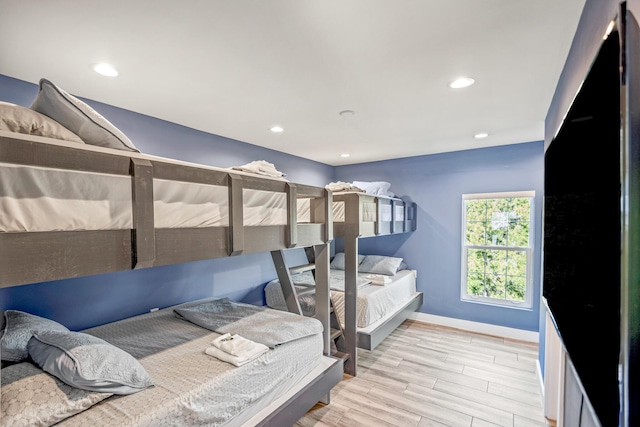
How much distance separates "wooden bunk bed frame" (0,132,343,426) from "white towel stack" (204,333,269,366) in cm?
35

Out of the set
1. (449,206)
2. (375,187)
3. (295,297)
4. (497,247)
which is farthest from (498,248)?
(295,297)

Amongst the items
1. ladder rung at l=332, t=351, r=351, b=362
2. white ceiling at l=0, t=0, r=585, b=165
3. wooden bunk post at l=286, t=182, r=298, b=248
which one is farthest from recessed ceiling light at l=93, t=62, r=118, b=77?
ladder rung at l=332, t=351, r=351, b=362

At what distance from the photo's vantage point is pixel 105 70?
70.4 inches

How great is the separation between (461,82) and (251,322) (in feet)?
7.93

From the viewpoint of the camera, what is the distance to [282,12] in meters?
1.30

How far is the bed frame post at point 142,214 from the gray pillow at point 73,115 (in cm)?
13

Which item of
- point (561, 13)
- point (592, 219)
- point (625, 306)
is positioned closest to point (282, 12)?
point (561, 13)

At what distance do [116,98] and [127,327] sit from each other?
1.80 meters

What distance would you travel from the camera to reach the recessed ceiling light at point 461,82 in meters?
1.94

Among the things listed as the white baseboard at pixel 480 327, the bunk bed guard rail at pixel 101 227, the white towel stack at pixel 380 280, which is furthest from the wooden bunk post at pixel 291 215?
the white baseboard at pixel 480 327

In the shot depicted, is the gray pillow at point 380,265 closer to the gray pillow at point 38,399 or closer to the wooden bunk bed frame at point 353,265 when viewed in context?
the wooden bunk bed frame at point 353,265

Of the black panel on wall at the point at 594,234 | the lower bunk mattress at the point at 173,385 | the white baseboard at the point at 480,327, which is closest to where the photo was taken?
the black panel on wall at the point at 594,234

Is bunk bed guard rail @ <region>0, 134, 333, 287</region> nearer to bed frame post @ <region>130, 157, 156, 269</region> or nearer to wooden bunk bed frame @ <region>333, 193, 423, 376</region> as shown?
bed frame post @ <region>130, 157, 156, 269</region>

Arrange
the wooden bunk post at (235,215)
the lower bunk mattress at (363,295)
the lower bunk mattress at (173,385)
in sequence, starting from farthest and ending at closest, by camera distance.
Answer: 1. the lower bunk mattress at (363,295)
2. the wooden bunk post at (235,215)
3. the lower bunk mattress at (173,385)
